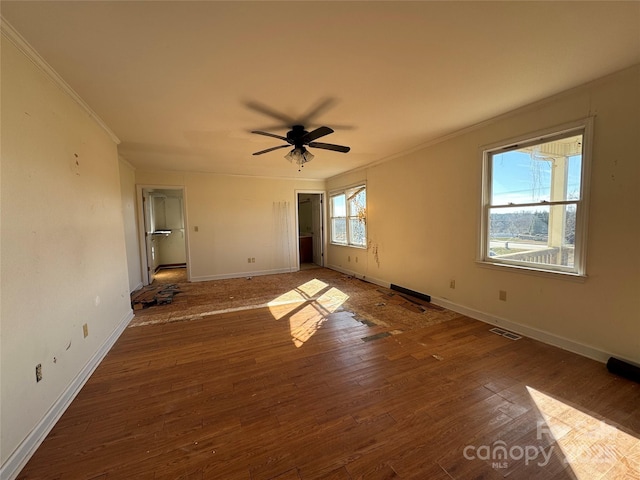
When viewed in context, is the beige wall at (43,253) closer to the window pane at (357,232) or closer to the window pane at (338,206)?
the window pane at (357,232)

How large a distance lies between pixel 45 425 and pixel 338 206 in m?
5.78

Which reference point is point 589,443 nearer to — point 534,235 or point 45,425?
point 534,235

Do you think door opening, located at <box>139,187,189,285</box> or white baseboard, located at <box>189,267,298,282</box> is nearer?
white baseboard, located at <box>189,267,298,282</box>

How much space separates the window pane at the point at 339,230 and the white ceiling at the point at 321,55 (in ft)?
11.5

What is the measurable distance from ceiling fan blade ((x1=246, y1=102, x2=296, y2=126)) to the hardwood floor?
2427 mm

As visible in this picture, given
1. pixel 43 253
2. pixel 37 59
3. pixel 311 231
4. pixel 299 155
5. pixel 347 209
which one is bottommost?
pixel 311 231

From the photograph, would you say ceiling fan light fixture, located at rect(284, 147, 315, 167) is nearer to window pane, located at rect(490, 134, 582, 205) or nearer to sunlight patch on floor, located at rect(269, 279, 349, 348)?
sunlight patch on floor, located at rect(269, 279, 349, 348)

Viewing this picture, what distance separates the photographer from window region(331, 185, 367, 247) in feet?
18.3

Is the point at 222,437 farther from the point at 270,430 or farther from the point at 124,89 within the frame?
the point at 124,89

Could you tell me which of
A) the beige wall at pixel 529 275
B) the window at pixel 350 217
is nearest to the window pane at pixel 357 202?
the window at pixel 350 217

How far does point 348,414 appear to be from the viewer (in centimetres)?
170

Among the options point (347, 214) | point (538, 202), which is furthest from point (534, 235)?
point (347, 214)

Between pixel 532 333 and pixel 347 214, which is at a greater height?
pixel 347 214

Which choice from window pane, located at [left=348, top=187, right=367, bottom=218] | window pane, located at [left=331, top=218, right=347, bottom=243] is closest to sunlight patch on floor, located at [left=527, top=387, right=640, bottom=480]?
window pane, located at [left=348, top=187, right=367, bottom=218]
